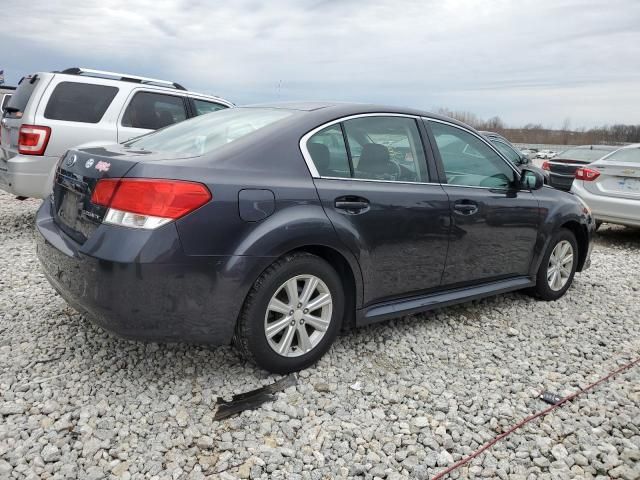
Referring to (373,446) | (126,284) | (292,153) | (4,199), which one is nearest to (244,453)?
(373,446)

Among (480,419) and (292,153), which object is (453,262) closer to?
(480,419)

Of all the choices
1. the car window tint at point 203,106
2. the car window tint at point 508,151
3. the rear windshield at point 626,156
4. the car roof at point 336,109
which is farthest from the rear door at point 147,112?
the car window tint at point 508,151

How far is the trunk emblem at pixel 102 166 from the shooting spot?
104 inches

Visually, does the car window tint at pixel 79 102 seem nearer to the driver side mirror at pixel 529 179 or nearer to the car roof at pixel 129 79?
the car roof at pixel 129 79

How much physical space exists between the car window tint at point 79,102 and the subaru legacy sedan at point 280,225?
122 inches

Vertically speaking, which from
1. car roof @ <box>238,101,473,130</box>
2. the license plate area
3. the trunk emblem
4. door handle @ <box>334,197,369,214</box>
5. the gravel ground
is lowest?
the gravel ground

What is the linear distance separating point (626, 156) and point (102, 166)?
794 cm

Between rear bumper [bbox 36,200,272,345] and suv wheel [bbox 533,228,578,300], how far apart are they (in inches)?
115

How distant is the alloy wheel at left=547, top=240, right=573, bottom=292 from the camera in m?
4.70

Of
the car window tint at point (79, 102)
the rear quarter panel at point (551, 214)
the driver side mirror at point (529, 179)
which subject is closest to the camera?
the driver side mirror at point (529, 179)

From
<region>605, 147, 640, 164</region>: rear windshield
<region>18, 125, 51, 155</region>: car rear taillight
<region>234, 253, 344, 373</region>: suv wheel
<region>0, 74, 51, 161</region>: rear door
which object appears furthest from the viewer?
<region>605, 147, 640, 164</region>: rear windshield

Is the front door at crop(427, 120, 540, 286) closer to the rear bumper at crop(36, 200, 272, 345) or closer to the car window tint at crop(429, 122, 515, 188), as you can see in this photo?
the car window tint at crop(429, 122, 515, 188)

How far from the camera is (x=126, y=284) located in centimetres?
247

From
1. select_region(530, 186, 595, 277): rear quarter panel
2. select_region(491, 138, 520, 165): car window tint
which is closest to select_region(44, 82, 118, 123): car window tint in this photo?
select_region(530, 186, 595, 277): rear quarter panel
